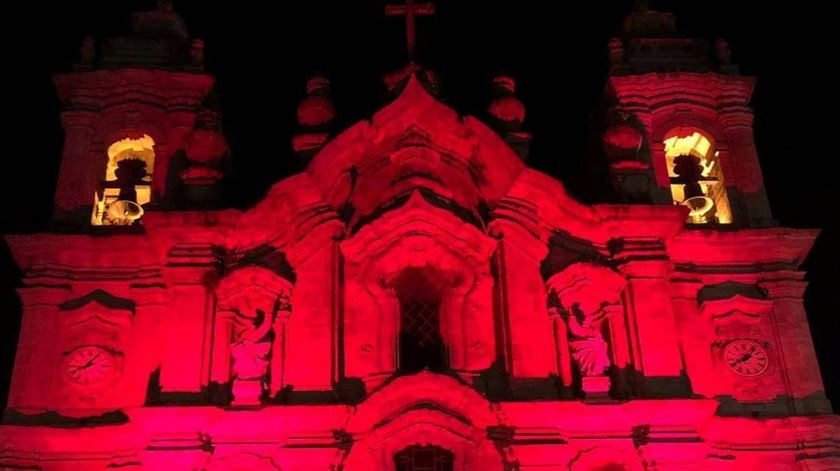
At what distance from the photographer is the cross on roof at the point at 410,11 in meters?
23.3

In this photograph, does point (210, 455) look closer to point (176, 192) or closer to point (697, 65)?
point (176, 192)

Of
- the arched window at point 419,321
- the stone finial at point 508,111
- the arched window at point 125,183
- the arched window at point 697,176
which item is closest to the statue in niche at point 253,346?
the arched window at point 419,321

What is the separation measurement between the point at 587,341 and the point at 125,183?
9.92 meters

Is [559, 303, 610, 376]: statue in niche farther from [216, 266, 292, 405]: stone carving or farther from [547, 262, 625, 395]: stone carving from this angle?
[216, 266, 292, 405]: stone carving

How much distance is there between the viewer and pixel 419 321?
2098 cm

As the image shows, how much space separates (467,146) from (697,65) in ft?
21.8

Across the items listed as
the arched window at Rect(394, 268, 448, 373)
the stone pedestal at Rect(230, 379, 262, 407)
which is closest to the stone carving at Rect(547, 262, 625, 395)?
the arched window at Rect(394, 268, 448, 373)

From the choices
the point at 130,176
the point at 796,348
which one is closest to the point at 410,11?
the point at 130,176

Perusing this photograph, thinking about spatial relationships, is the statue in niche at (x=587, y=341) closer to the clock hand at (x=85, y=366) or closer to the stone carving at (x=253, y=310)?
the stone carving at (x=253, y=310)

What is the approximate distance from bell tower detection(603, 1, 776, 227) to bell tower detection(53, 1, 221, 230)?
8404mm

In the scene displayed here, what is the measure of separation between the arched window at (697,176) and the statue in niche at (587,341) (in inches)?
168

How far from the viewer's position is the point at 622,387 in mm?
19922

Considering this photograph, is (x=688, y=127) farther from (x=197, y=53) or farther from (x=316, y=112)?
(x=197, y=53)

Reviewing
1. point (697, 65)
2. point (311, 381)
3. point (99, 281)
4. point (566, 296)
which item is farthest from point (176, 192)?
point (697, 65)
